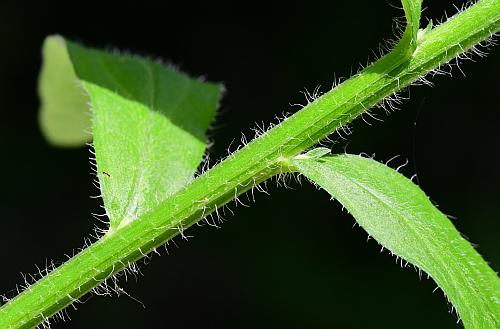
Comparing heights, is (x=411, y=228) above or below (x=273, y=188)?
below

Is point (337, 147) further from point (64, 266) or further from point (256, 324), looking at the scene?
point (64, 266)

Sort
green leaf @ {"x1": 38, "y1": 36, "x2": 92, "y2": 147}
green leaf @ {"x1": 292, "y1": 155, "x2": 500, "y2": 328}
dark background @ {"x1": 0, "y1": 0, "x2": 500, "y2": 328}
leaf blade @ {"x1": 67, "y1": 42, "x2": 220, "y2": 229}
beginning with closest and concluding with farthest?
green leaf @ {"x1": 292, "y1": 155, "x2": 500, "y2": 328} → leaf blade @ {"x1": 67, "y1": 42, "x2": 220, "y2": 229} → green leaf @ {"x1": 38, "y1": 36, "x2": 92, "y2": 147} → dark background @ {"x1": 0, "y1": 0, "x2": 500, "y2": 328}

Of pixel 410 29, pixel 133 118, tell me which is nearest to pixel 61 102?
pixel 133 118

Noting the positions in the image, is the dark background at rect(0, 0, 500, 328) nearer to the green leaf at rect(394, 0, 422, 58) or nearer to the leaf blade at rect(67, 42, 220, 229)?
the leaf blade at rect(67, 42, 220, 229)

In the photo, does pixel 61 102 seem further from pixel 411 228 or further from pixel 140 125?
pixel 411 228

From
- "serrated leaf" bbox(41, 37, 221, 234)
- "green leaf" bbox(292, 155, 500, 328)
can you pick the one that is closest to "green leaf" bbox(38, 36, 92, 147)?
"serrated leaf" bbox(41, 37, 221, 234)
